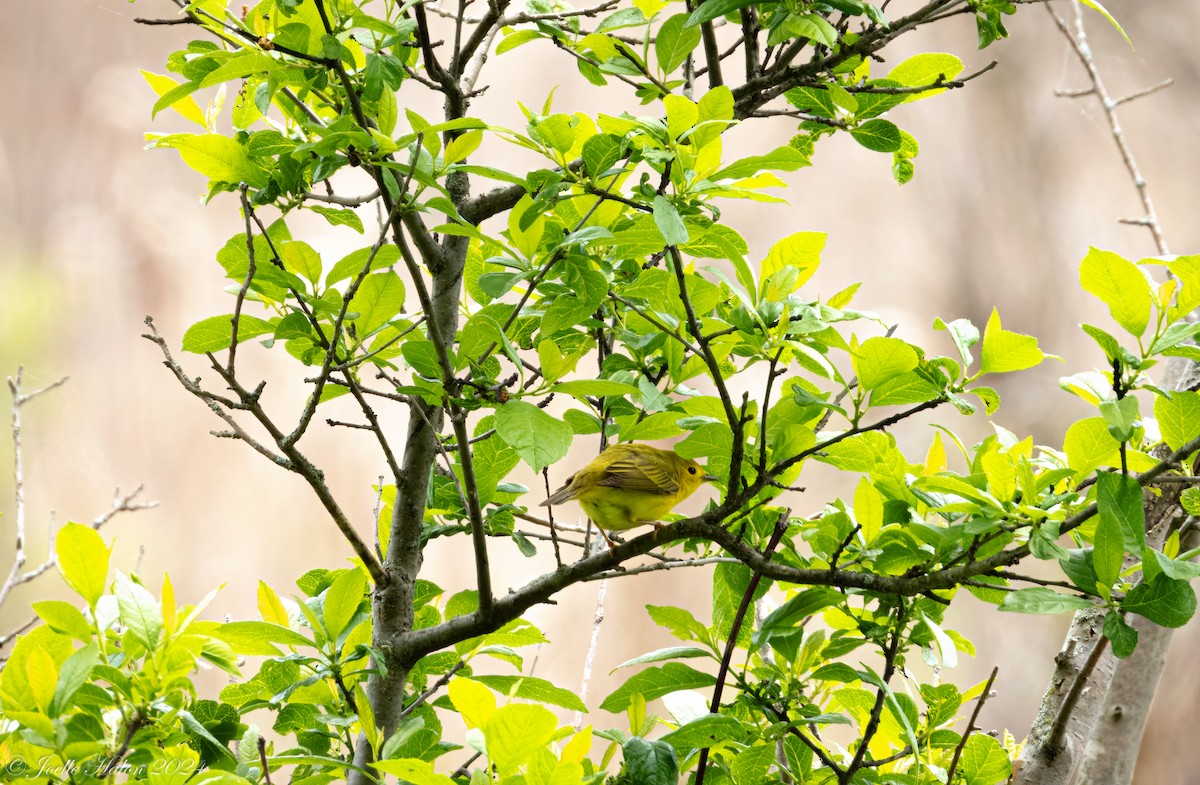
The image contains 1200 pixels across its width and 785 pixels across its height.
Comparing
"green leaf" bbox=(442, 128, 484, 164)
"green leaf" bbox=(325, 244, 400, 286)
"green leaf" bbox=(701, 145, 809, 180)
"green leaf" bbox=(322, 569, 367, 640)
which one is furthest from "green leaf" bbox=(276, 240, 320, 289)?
"green leaf" bbox=(701, 145, 809, 180)

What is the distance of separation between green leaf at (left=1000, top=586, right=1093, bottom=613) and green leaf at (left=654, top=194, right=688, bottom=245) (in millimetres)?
359

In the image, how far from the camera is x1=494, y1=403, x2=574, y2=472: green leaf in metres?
0.71

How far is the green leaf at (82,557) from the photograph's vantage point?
0.75 meters

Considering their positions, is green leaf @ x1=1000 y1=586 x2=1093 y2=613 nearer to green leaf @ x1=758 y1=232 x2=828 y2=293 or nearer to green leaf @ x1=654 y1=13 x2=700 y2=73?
green leaf @ x1=758 y1=232 x2=828 y2=293

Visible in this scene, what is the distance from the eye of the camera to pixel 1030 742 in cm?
107

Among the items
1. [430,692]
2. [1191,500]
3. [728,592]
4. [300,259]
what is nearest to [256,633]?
[430,692]

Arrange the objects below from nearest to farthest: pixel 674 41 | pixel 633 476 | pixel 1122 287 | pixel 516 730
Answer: pixel 516 730 < pixel 1122 287 < pixel 674 41 < pixel 633 476

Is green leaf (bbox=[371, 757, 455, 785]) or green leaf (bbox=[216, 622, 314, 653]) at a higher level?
green leaf (bbox=[216, 622, 314, 653])

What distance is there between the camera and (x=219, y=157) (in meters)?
0.79

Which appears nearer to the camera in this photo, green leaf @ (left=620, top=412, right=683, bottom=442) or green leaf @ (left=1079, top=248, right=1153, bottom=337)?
green leaf @ (left=1079, top=248, right=1153, bottom=337)

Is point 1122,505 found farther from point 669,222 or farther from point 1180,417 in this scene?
point 669,222

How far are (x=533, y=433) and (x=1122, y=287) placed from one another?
45cm

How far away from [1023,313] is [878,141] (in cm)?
320

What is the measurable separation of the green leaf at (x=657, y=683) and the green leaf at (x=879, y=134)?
1.73ft
